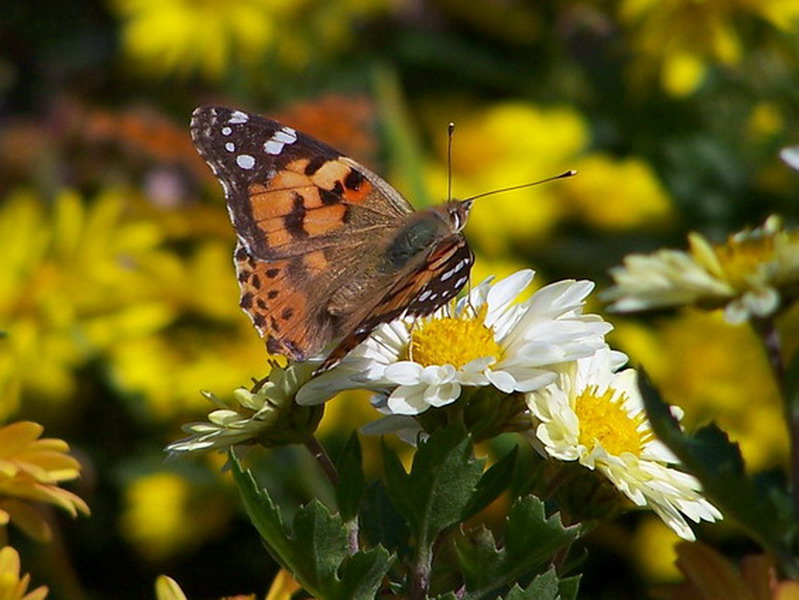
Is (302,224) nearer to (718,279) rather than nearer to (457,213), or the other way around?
(457,213)

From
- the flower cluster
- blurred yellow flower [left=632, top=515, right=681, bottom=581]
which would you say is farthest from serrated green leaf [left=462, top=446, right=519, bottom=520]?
blurred yellow flower [left=632, top=515, right=681, bottom=581]

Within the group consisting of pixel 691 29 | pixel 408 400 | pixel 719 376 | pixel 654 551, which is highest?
pixel 408 400

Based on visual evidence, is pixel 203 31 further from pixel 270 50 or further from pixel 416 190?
pixel 416 190

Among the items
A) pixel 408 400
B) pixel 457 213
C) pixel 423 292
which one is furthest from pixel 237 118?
pixel 408 400

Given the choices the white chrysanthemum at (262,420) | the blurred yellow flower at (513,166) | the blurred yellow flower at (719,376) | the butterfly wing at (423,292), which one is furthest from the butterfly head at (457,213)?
the blurred yellow flower at (513,166)

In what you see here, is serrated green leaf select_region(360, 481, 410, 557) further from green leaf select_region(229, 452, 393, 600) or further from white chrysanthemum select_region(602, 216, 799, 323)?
white chrysanthemum select_region(602, 216, 799, 323)

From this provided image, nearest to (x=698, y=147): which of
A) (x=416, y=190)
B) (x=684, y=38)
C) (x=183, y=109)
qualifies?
(x=684, y=38)
